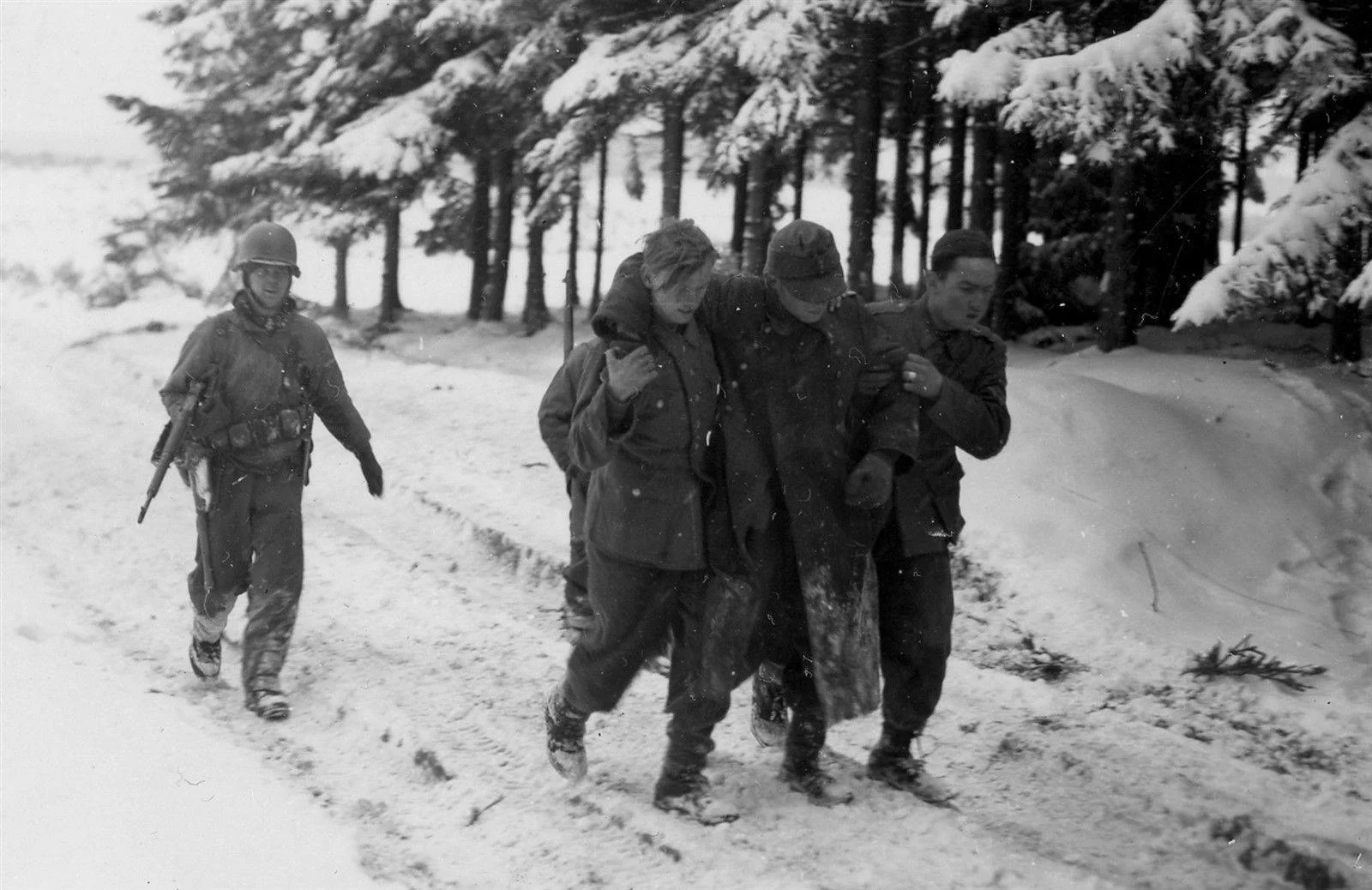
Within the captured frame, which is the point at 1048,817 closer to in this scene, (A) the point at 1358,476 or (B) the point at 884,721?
(B) the point at 884,721

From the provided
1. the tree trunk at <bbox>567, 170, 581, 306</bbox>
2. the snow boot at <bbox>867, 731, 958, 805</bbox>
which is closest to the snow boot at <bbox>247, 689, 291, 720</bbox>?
the snow boot at <bbox>867, 731, 958, 805</bbox>

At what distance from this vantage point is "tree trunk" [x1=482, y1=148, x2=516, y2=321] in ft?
72.2

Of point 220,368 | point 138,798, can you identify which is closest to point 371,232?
point 220,368

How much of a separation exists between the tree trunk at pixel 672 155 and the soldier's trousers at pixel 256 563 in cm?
1038

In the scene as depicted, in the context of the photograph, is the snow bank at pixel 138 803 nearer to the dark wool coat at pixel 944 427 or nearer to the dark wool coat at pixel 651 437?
the dark wool coat at pixel 651 437

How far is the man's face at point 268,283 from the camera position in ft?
19.1

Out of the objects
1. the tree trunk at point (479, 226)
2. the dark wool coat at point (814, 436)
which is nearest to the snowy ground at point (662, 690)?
the dark wool coat at point (814, 436)

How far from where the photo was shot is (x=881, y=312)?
4.75 metres

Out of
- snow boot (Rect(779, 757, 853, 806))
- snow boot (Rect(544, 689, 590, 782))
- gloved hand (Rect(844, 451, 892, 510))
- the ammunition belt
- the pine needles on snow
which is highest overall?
gloved hand (Rect(844, 451, 892, 510))

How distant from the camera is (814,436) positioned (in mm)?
4348

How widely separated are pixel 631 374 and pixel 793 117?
8931mm

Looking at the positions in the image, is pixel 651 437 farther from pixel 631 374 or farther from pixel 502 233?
pixel 502 233

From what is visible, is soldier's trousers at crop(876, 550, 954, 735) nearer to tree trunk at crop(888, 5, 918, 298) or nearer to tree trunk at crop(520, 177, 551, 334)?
tree trunk at crop(888, 5, 918, 298)

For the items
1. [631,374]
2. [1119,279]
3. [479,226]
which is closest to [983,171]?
[1119,279]
